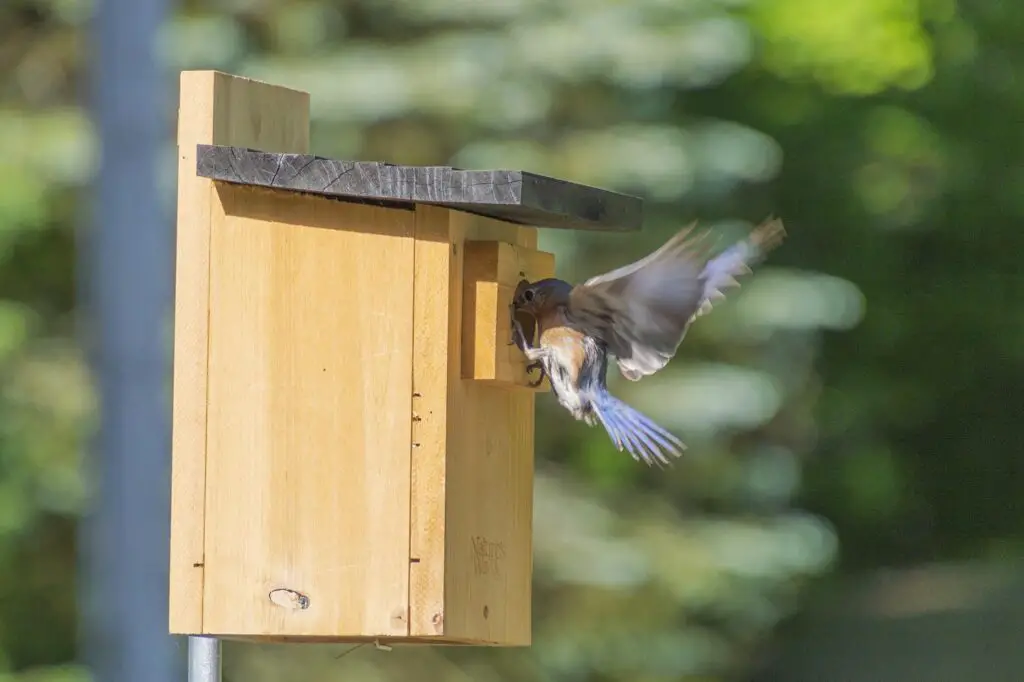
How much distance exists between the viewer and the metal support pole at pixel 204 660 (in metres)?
2.70

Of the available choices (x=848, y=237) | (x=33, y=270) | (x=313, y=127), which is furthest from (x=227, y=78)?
(x=848, y=237)

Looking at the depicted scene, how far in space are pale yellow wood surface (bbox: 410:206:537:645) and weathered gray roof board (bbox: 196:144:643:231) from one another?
0.11 m

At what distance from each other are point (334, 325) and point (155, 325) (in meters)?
0.53

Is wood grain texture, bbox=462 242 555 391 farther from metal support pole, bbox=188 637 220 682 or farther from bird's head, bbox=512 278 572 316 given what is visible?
metal support pole, bbox=188 637 220 682

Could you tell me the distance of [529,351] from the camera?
305 cm

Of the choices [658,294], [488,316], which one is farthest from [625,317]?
[488,316]

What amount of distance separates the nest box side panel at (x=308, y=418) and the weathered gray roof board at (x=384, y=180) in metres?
0.08

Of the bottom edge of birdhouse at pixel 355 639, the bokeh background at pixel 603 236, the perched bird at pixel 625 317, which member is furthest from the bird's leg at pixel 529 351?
the bokeh background at pixel 603 236

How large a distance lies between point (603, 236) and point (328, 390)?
497cm

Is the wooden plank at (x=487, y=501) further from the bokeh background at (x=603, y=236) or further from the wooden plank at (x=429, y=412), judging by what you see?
the bokeh background at (x=603, y=236)

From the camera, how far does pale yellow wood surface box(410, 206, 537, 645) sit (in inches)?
111

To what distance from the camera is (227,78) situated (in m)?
3.03

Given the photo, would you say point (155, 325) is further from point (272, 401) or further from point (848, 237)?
point (848, 237)

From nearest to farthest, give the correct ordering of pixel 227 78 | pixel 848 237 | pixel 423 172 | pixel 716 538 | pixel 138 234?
pixel 423 172
pixel 227 78
pixel 138 234
pixel 716 538
pixel 848 237
